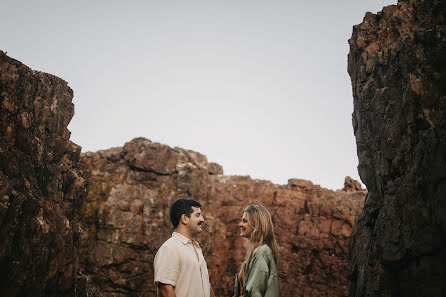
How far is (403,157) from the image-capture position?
22.1 ft

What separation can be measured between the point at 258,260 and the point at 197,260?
2.86 ft

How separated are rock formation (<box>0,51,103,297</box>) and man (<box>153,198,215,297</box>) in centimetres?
496

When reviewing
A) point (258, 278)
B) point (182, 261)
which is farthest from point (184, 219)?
point (258, 278)

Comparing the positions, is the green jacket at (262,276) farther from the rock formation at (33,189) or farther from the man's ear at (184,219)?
the rock formation at (33,189)

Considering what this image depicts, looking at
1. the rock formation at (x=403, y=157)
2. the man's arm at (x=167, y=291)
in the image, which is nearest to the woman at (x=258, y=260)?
the man's arm at (x=167, y=291)

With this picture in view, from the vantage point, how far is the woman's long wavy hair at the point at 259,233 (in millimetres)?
5332

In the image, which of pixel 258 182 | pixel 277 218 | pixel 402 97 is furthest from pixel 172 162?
pixel 402 97

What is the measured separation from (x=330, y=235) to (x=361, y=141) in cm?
1913

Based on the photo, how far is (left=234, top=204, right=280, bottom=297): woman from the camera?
16.0ft

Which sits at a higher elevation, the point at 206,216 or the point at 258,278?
the point at 206,216

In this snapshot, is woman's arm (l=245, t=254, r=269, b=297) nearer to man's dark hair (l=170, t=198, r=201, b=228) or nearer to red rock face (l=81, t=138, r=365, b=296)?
man's dark hair (l=170, t=198, r=201, b=228)

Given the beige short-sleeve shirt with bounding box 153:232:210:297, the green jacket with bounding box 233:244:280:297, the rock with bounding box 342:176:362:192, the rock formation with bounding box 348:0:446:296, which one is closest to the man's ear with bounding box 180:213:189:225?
the beige short-sleeve shirt with bounding box 153:232:210:297

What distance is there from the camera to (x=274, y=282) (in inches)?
195

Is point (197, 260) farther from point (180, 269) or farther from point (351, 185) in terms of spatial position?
point (351, 185)
